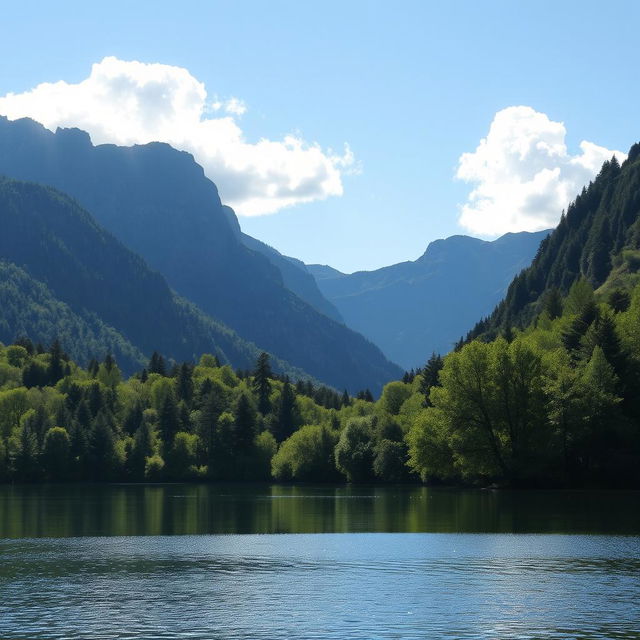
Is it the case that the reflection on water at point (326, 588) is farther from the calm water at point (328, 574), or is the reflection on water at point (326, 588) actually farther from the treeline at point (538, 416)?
the treeline at point (538, 416)

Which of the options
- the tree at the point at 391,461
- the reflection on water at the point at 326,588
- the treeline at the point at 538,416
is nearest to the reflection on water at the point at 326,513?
the treeline at the point at 538,416

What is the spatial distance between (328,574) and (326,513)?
50.0 meters

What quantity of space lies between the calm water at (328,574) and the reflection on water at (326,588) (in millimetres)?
104

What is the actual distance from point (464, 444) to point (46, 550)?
261ft

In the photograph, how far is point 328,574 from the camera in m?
60.7

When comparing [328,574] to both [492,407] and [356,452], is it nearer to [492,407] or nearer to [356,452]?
[492,407]

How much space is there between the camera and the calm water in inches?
1762

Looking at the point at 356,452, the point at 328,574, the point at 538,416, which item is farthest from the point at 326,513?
the point at 356,452

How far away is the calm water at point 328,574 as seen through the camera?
44.8 meters

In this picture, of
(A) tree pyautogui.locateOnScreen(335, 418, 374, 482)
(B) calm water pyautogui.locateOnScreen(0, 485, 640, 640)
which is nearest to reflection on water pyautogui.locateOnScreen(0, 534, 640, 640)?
(B) calm water pyautogui.locateOnScreen(0, 485, 640, 640)

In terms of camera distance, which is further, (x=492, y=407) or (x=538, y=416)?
(x=492, y=407)

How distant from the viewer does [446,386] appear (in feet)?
482

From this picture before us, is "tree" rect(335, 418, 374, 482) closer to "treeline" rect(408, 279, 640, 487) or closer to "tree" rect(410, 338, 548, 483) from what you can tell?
"treeline" rect(408, 279, 640, 487)

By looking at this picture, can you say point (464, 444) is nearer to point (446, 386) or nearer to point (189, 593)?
point (446, 386)
